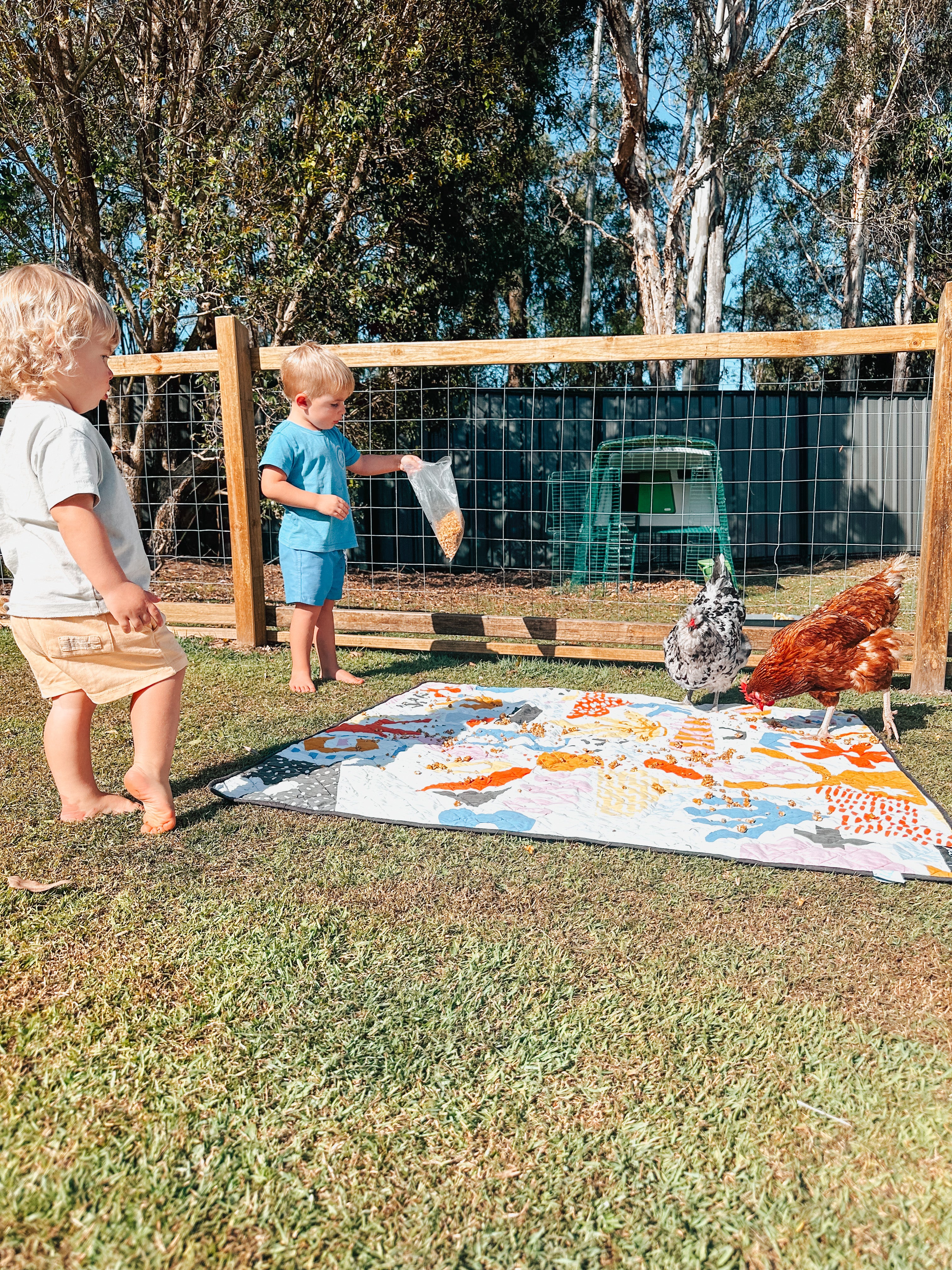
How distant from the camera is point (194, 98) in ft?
23.0

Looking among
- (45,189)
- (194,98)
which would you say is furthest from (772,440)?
(45,189)

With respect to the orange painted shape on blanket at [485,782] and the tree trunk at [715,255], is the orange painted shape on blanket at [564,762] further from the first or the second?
the tree trunk at [715,255]

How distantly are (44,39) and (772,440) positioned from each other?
913cm

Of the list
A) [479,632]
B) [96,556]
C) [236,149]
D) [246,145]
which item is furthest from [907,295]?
[96,556]

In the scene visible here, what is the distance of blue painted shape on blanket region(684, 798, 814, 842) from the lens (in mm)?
2373

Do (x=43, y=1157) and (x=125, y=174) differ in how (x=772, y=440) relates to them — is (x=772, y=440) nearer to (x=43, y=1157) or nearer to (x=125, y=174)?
(x=125, y=174)

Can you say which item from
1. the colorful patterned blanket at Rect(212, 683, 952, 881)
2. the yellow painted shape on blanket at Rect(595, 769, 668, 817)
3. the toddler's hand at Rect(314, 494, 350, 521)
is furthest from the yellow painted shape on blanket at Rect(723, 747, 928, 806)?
the toddler's hand at Rect(314, 494, 350, 521)

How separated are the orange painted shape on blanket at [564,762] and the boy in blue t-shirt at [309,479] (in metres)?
1.42

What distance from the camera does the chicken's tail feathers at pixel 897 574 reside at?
3.48 m

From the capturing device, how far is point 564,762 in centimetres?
295

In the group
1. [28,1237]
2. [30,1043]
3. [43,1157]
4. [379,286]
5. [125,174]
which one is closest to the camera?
[28,1237]

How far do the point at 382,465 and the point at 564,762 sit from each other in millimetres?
1865

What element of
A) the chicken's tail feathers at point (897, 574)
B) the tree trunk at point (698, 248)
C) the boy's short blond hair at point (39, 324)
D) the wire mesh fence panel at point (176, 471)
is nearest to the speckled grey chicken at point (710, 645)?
the chicken's tail feathers at point (897, 574)

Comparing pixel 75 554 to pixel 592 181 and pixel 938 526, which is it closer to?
pixel 938 526
